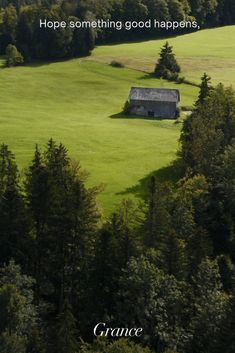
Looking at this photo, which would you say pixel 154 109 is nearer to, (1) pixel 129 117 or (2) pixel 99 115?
(1) pixel 129 117

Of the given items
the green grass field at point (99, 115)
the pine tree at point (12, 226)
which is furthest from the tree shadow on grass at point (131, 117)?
the pine tree at point (12, 226)

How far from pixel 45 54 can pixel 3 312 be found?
113 metres

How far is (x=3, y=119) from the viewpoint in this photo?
96.7 meters

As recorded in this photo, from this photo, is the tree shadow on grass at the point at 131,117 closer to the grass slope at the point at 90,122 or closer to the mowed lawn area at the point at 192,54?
the grass slope at the point at 90,122

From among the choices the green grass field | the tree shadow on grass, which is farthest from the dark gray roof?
the green grass field

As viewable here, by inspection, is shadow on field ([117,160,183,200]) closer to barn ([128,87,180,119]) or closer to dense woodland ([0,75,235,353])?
dense woodland ([0,75,235,353])

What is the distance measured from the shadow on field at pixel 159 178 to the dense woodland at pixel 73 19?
76.1 meters

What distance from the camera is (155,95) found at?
108 metres

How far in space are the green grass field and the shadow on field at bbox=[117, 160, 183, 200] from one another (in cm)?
45

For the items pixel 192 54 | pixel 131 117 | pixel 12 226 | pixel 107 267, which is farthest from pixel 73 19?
pixel 107 267

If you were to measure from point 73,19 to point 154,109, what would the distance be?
48205 millimetres

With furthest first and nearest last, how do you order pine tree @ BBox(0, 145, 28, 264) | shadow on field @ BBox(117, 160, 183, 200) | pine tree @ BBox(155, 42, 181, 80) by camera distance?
pine tree @ BBox(155, 42, 181, 80)
shadow on field @ BBox(117, 160, 183, 200)
pine tree @ BBox(0, 145, 28, 264)

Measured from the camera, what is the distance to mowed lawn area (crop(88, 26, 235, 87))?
5310 inches

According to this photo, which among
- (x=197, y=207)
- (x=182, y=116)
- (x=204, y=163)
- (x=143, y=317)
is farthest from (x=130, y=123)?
(x=143, y=317)
